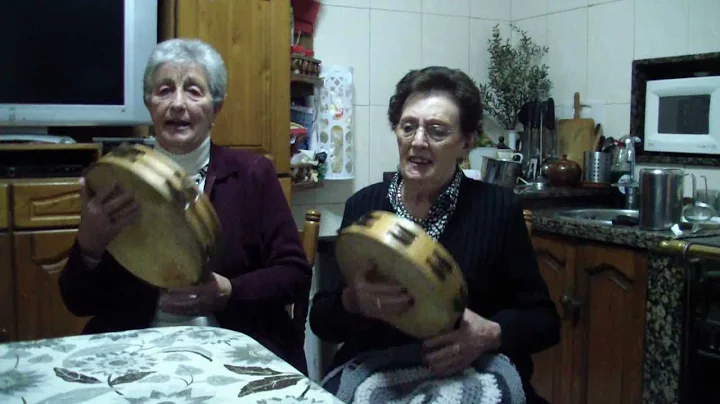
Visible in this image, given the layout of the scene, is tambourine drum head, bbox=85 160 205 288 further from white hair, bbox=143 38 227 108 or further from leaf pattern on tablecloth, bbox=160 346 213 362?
white hair, bbox=143 38 227 108

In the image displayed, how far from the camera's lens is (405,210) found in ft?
4.98

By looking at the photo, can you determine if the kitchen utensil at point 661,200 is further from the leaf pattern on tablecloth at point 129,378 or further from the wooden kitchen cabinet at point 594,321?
the leaf pattern on tablecloth at point 129,378

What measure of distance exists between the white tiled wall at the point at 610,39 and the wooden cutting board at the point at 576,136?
6 centimetres

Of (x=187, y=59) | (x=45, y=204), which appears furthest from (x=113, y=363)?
(x=45, y=204)

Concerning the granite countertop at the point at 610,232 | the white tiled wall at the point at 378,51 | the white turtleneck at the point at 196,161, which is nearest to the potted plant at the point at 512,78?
the white tiled wall at the point at 378,51

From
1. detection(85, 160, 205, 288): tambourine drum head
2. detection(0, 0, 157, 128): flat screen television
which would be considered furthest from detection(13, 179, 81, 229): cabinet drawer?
detection(85, 160, 205, 288): tambourine drum head

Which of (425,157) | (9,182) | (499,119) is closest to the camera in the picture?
(425,157)

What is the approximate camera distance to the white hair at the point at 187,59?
1.60 m

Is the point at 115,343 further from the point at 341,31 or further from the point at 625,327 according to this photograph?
the point at 341,31

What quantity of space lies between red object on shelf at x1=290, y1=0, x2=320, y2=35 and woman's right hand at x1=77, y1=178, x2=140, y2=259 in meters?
1.67

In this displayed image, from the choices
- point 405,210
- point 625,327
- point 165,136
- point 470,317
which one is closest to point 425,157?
point 405,210

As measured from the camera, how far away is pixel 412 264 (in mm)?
1033

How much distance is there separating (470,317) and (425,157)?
14.3 inches

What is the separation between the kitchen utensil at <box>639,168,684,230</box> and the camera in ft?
6.91
